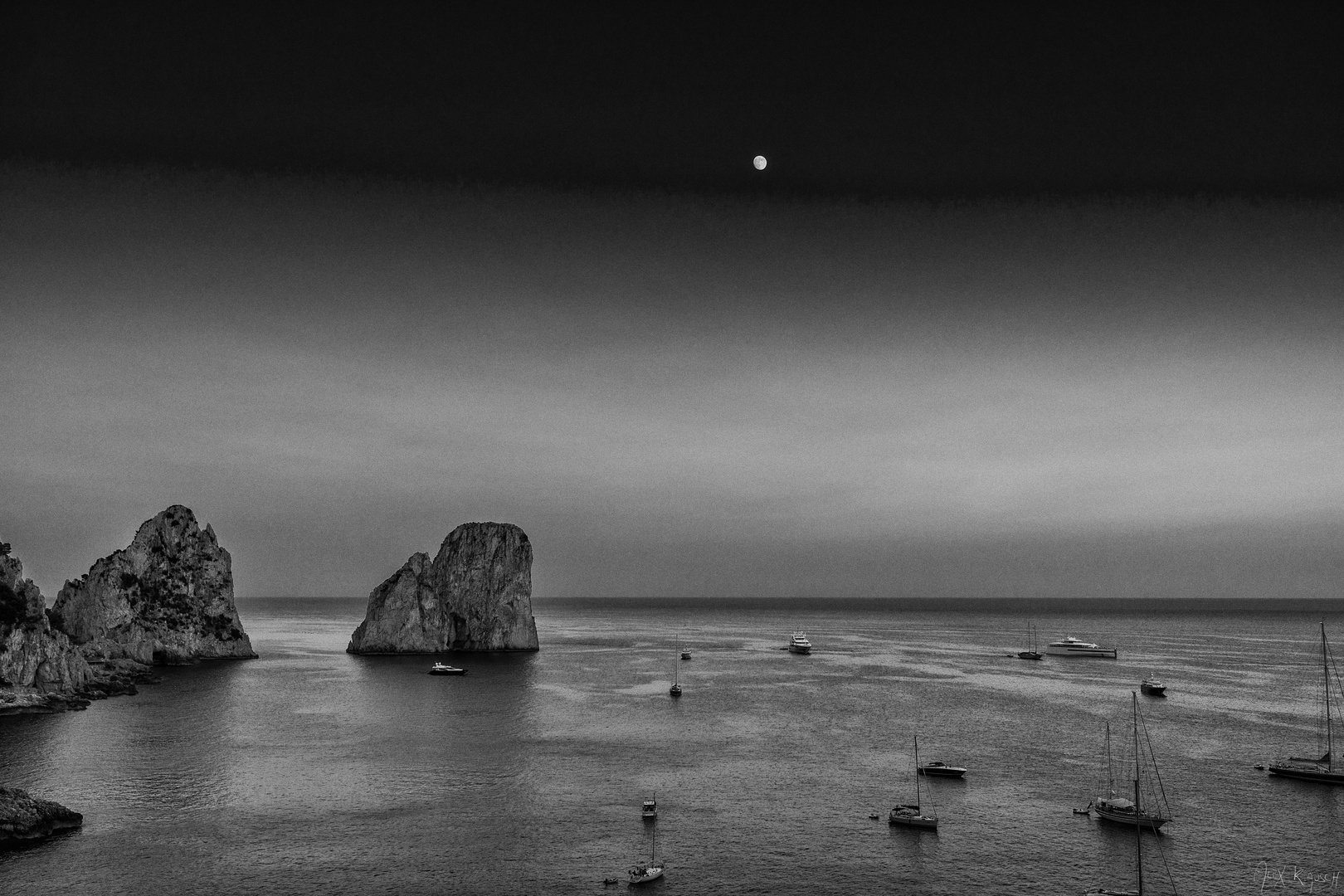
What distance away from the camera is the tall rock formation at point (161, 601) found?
460 feet

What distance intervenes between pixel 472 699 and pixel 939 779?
62981mm

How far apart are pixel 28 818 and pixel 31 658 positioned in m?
60.4

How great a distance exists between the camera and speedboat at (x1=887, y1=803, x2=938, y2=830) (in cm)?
5706

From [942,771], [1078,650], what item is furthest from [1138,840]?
[1078,650]

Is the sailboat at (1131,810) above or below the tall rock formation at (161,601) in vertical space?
below

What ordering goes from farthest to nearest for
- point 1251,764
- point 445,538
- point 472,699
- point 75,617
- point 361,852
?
1. point 445,538
2. point 75,617
3. point 472,699
4. point 1251,764
5. point 361,852

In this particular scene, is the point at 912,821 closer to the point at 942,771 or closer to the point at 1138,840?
the point at 942,771

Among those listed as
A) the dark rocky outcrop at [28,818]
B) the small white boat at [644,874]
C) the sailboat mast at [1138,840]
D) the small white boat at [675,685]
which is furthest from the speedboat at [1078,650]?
the dark rocky outcrop at [28,818]

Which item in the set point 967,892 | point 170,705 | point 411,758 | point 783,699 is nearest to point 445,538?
point 170,705

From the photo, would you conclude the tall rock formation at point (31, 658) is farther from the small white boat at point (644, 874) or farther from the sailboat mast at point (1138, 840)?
the sailboat mast at point (1138, 840)

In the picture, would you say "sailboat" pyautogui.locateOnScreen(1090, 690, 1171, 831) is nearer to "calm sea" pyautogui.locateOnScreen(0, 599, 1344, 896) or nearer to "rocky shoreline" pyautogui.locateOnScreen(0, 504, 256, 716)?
"calm sea" pyautogui.locateOnScreen(0, 599, 1344, 896)

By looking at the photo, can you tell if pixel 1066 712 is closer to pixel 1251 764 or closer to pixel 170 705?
pixel 1251 764

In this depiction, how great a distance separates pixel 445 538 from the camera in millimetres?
181000

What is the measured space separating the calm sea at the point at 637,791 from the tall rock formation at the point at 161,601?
31.4 metres
